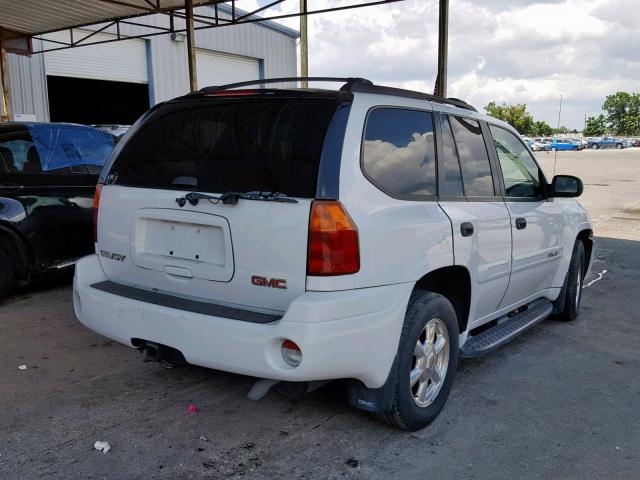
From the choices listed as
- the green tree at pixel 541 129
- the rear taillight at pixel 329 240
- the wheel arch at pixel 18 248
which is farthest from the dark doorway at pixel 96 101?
the green tree at pixel 541 129

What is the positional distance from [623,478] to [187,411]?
2294mm

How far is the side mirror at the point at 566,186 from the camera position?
466 cm

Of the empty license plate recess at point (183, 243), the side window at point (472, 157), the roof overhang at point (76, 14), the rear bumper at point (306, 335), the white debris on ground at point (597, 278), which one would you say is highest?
the roof overhang at point (76, 14)

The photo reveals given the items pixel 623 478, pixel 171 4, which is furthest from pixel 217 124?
pixel 171 4

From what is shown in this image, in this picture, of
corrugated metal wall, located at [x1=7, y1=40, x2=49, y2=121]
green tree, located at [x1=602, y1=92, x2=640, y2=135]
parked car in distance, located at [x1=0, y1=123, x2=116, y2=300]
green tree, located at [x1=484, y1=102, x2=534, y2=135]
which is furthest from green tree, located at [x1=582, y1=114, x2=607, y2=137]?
parked car in distance, located at [x1=0, y1=123, x2=116, y2=300]

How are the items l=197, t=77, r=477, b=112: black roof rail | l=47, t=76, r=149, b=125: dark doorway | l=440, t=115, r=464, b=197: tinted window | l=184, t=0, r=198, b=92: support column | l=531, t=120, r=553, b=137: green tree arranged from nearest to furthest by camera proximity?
l=197, t=77, r=477, b=112: black roof rail < l=440, t=115, r=464, b=197: tinted window < l=184, t=0, r=198, b=92: support column < l=47, t=76, r=149, b=125: dark doorway < l=531, t=120, r=553, b=137: green tree

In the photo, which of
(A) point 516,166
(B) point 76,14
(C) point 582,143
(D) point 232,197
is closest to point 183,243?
(D) point 232,197

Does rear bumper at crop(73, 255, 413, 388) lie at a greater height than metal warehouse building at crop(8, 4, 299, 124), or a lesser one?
lesser

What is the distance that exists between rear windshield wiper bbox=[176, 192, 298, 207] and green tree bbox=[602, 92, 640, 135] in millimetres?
120728

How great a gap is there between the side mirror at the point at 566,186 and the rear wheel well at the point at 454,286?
61.1 inches

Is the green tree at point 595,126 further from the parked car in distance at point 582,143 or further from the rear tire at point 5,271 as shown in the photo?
the rear tire at point 5,271

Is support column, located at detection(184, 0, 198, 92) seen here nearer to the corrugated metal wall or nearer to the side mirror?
the corrugated metal wall

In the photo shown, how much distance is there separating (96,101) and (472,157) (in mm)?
22361

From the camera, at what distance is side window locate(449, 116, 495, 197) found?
3.77 m
